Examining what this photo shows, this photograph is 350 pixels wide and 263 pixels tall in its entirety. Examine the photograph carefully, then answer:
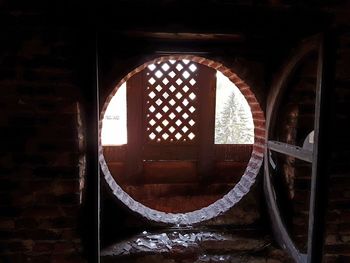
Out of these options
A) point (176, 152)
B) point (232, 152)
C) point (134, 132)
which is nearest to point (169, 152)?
point (176, 152)

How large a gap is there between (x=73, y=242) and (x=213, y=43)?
5.35 feet

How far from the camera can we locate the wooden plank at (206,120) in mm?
5215

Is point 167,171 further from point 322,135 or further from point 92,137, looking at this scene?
point 322,135

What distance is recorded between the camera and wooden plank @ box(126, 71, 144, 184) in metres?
5.11

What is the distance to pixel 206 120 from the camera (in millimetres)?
5320

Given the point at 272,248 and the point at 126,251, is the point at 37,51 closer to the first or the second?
the point at 126,251

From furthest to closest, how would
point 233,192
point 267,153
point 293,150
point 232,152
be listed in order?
point 232,152 < point 233,192 < point 267,153 < point 293,150

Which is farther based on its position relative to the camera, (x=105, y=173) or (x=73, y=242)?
(x=105, y=173)

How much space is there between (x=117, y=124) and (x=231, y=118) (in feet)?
11.5

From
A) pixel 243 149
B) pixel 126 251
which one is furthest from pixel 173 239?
pixel 243 149

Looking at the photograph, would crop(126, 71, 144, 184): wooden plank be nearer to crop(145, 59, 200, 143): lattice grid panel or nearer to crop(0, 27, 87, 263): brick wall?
crop(145, 59, 200, 143): lattice grid panel

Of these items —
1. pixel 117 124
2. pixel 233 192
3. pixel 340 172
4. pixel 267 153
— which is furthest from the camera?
pixel 117 124

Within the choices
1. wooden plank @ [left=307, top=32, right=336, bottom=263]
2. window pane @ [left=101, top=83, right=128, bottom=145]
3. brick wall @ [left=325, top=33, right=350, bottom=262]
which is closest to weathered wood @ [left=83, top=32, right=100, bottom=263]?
wooden plank @ [left=307, top=32, right=336, bottom=263]

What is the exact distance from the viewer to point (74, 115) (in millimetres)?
1681
